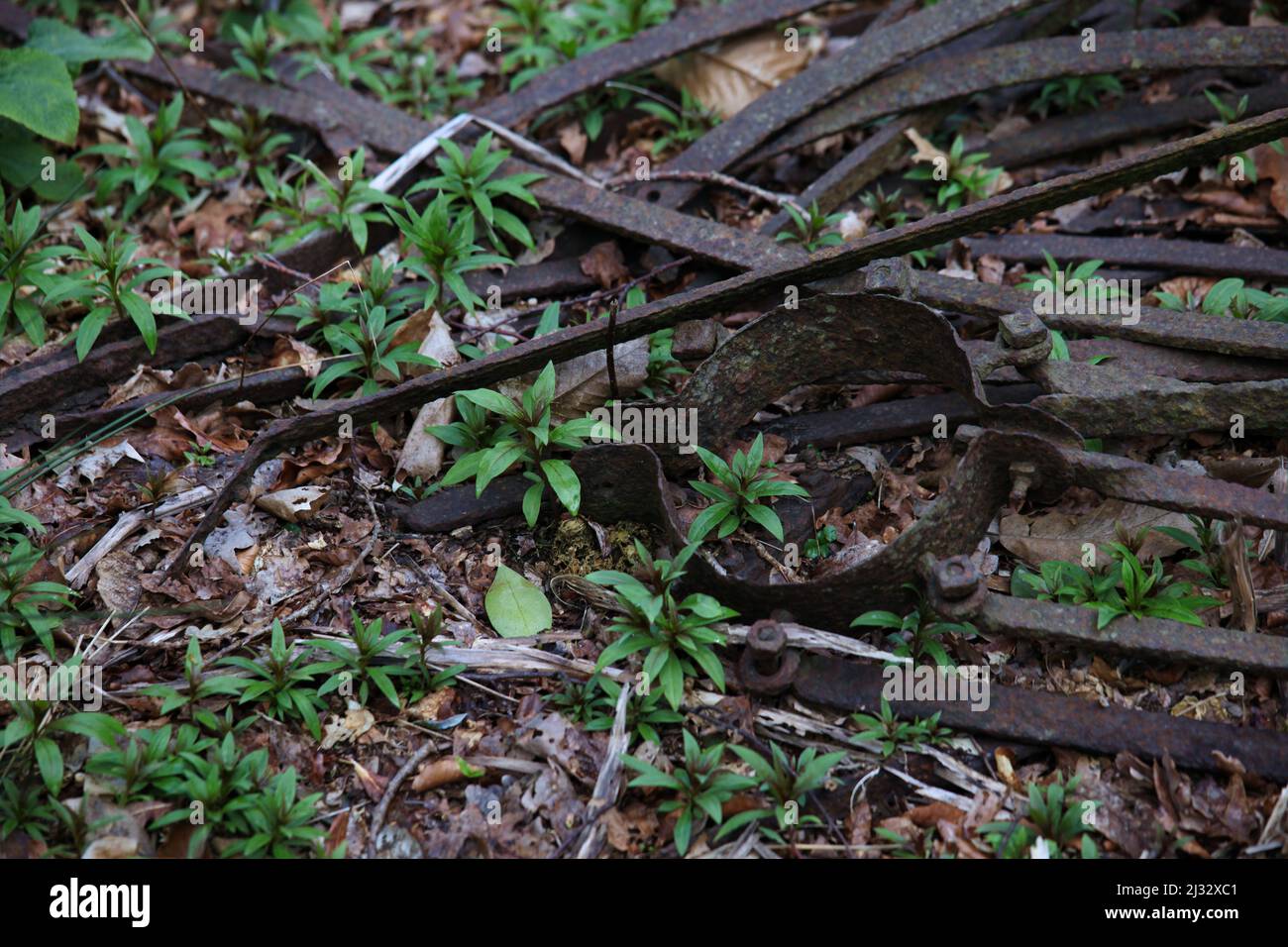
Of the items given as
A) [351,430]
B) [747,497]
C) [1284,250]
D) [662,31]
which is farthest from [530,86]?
[1284,250]

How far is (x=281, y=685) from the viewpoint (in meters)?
3.07

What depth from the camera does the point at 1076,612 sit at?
2.94 meters

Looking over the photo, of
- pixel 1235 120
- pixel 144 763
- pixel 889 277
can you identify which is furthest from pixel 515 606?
pixel 1235 120

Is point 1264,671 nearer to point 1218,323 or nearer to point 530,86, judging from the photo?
point 1218,323

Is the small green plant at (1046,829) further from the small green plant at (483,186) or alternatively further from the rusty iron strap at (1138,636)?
the small green plant at (483,186)

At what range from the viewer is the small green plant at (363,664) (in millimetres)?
3098

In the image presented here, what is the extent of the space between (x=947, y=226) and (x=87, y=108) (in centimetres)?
417

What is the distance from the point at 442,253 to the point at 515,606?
5.14 ft

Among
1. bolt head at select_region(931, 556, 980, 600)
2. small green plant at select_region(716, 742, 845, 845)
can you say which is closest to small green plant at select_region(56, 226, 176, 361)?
small green plant at select_region(716, 742, 845, 845)

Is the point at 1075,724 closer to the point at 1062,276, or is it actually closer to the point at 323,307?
the point at 1062,276

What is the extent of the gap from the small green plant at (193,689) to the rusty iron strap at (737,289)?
0.49 meters

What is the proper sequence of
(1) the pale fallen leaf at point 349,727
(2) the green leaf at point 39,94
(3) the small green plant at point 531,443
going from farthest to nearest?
(2) the green leaf at point 39,94, (3) the small green plant at point 531,443, (1) the pale fallen leaf at point 349,727

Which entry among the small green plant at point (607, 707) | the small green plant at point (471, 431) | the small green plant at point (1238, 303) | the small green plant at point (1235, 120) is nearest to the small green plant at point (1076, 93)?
the small green plant at point (1235, 120)

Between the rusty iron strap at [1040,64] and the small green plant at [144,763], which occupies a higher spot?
the rusty iron strap at [1040,64]
